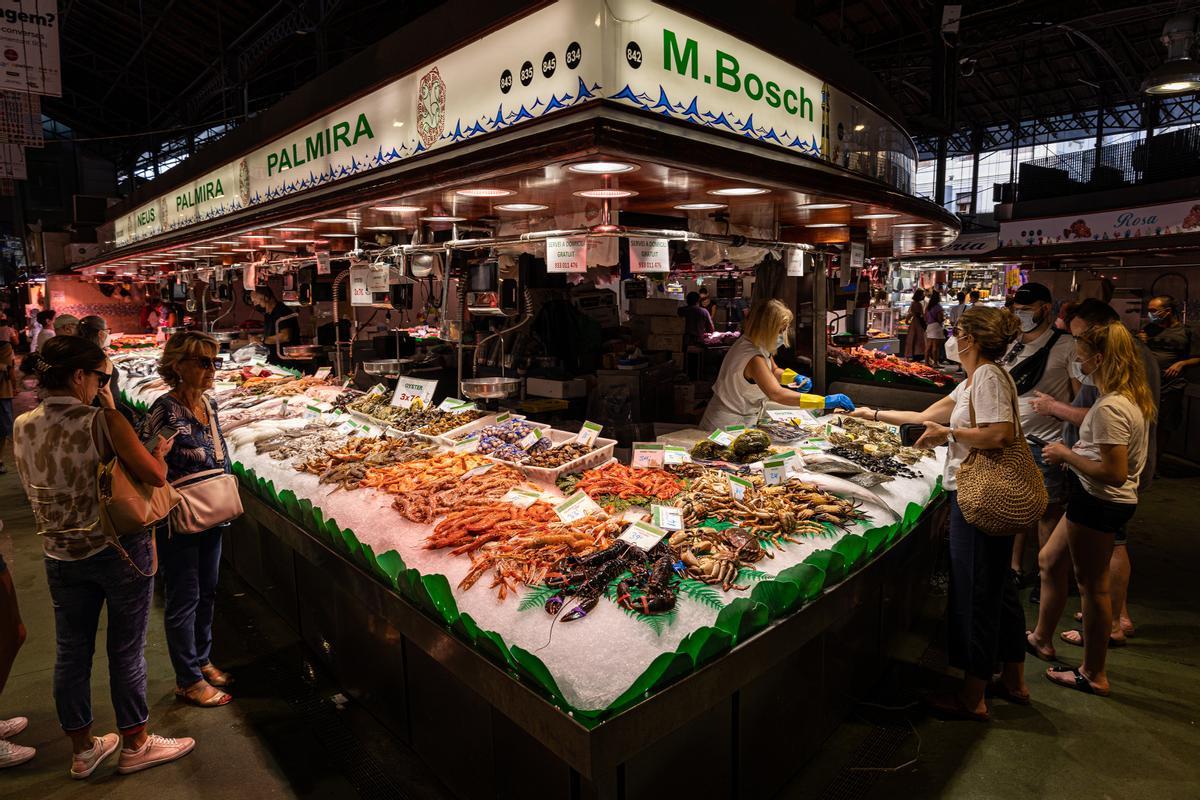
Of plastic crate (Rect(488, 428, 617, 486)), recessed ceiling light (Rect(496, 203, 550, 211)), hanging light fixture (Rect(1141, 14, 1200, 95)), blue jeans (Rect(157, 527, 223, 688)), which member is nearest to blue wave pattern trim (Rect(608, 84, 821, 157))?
recessed ceiling light (Rect(496, 203, 550, 211))

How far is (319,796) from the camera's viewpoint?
303 cm

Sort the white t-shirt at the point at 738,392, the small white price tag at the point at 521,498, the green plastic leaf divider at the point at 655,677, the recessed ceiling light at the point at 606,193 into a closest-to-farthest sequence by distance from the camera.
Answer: the green plastic leaf divider at the point at 655,677 → the small white price tag at the point at 521,498 → the recessed ceiling light at the point at 606,193 → the white t-shirt at the point at 738,392

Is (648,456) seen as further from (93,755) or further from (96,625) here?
(93,755)

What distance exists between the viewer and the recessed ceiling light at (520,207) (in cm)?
437

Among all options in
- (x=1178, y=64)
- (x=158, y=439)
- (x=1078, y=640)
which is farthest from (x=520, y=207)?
(x=1178, y=64)

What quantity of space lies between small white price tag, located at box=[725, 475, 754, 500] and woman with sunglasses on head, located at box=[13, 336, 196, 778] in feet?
9.22

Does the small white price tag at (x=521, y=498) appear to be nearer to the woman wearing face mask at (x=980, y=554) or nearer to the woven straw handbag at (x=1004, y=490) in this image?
the woman wearing face mask at (x=980, y=554)

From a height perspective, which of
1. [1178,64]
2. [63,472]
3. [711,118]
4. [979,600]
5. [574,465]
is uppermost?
[1178,64]

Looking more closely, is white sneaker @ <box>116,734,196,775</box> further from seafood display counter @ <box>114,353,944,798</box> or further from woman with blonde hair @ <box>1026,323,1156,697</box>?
woman with blonde hair @ <box>1026,323,1156,697</box>

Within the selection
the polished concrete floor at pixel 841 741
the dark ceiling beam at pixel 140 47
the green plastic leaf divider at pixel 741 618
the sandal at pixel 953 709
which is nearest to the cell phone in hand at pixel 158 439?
the polished concrete floor at pixel 841 741

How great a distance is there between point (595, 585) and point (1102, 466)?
8.98 feet

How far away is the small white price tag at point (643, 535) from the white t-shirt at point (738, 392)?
7.40ft

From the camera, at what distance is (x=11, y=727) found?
3.44 meters

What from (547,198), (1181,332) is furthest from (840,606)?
(1181,332)
